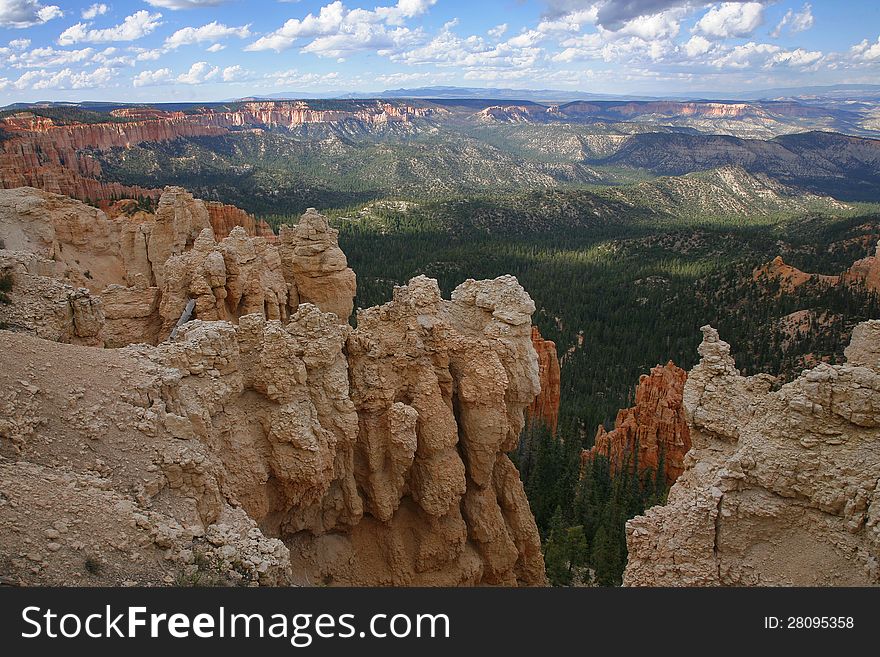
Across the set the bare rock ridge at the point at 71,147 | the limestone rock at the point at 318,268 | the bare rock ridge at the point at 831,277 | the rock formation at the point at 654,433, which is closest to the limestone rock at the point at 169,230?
the limestone rock at the point at 318,268

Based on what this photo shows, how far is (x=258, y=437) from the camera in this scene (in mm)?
10453

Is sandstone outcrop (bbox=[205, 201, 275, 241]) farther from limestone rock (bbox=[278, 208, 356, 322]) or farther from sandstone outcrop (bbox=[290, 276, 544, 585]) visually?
sandstone outcrop (bbox=[290, 276, 544, 585])

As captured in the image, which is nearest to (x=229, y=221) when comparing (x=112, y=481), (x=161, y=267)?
(x=161, y=267)

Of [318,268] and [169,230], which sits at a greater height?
[169,230]

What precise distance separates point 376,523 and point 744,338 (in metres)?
56.4

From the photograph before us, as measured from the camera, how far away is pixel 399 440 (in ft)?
38.7

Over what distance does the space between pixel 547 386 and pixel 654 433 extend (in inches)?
309

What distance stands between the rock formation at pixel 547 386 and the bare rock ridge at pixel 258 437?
2475 centimetres

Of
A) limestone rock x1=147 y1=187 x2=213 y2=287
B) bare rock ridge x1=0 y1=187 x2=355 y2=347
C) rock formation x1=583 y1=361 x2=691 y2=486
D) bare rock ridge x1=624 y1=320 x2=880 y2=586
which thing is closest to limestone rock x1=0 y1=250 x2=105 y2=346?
bare rock ridge x1=0 y1=187 x2=355 y2=347

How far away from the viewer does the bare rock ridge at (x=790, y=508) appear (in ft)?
26.3

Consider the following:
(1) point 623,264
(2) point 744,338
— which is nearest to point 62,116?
(1) point 623,264

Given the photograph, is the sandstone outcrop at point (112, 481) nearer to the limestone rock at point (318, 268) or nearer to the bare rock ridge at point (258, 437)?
the bare rock ridge at point (258, 437)

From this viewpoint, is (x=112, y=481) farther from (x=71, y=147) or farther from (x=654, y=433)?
(x=71, y=147)
